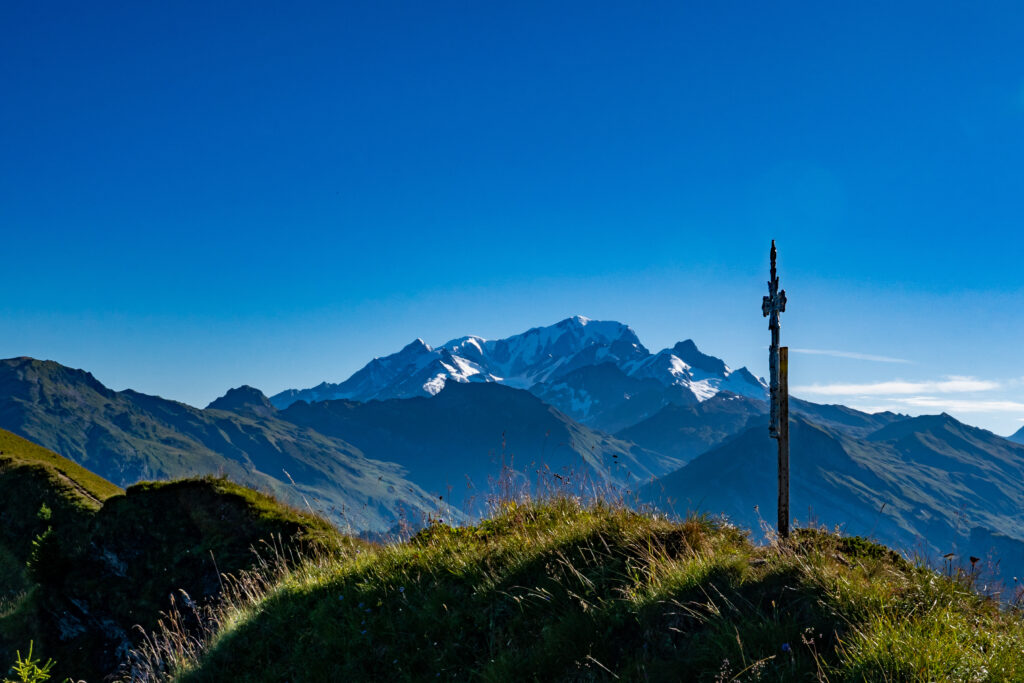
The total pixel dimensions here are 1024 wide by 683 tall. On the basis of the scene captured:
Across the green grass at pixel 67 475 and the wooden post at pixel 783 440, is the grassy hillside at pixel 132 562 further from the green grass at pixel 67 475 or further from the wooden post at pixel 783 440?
the wooden post at pixel 783 440

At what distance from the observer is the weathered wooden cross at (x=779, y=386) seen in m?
9.11

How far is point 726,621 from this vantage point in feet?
16.7

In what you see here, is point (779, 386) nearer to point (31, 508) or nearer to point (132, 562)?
point (132, 562)

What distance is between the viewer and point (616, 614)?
19.1ft

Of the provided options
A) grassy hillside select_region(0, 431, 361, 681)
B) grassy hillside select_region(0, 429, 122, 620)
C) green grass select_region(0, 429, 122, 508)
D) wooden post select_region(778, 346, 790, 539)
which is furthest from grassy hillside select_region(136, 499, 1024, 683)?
green grass select_region(0, 429, 122, 508)

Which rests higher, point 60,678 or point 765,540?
point 765,540

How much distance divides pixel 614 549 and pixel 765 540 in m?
2.11

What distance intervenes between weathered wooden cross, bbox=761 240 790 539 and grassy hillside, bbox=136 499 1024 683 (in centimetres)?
173

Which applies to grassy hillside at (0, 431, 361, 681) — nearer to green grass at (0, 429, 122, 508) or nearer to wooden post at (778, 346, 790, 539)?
green grass at (0, 429, 122, 508)

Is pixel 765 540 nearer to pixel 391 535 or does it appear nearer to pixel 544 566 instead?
pixel 544 566

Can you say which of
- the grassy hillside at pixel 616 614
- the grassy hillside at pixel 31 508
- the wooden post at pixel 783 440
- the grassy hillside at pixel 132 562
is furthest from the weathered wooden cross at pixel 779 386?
the grassy hillside at pixel 31 508

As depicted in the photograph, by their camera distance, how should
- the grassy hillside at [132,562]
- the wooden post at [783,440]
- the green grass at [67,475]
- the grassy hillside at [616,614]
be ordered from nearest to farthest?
the grassy hillside at [616,614]
the wooden post at [783,440]
the grassy hillside at [132,562]
the green grass at [67,475]

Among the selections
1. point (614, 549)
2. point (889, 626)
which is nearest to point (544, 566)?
point (614, 549)

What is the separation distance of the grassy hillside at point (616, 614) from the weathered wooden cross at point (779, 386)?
5.67 ft
